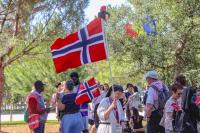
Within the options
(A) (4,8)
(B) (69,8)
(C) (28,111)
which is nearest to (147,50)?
(B) (69,8)

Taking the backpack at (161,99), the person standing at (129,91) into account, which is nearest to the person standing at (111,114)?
the backpack at (161,99)

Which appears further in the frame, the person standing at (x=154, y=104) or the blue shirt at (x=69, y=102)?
the blue shirt at (x=69, y=102)

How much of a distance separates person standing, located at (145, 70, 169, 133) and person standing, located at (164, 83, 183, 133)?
45 cm

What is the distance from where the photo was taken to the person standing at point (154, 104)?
27.8ft

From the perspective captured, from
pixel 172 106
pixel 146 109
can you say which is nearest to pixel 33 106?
pixel 146 109

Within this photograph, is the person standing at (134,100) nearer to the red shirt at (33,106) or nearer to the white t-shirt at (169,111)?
the red shirt at (33,106)

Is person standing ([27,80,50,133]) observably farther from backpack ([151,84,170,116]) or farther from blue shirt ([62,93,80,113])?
backpack ([151,84,170,116])

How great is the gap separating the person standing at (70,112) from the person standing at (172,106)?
6.25 ft

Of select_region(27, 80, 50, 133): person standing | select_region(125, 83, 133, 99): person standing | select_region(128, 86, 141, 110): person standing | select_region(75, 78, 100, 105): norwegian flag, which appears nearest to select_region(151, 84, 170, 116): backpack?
select_region(75, 78, 100, 105): norwegian flag

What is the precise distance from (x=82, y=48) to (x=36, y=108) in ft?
7.27

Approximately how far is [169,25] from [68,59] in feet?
35.9

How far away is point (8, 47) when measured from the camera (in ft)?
49.3

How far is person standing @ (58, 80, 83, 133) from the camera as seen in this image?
9.05m

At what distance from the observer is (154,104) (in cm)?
Result: 857
